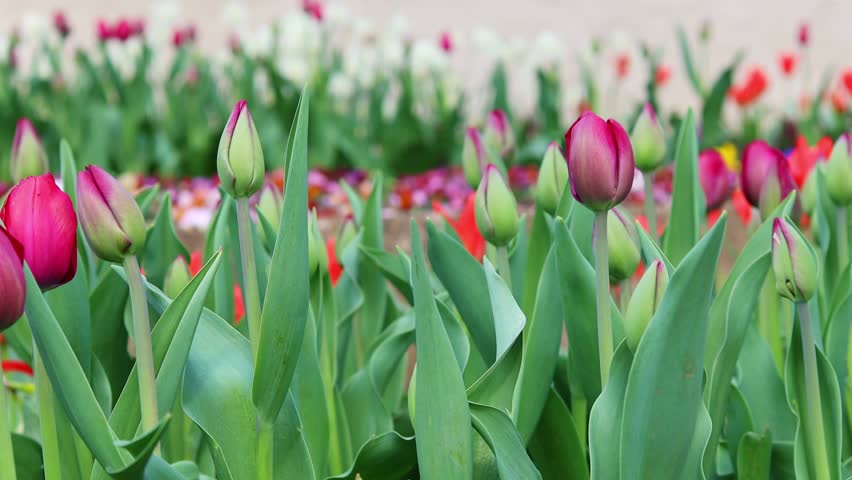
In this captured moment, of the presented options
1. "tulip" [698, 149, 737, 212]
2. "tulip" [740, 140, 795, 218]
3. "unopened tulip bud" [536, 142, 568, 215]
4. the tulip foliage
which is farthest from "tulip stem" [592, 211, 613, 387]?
"tulip" [698, 149, 737, 212]

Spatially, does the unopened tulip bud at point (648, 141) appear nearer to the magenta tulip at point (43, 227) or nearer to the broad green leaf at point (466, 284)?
the broad green leaf at point (466, 284)

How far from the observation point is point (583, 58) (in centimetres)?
451

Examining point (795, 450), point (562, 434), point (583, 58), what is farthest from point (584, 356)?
point (583, 58)

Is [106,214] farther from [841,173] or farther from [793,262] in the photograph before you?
[841,173]

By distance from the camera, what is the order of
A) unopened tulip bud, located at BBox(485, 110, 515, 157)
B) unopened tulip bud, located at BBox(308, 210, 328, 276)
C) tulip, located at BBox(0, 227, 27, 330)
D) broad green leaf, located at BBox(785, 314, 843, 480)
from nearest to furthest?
tulip, located at BBox(0, 227, 27, 330)
broad green leaf, located at BBox(785, 314, 843, 480)
unopened tulip bud, located at BBox(308, 210, 328, 276)
unopened tulip bud, located at BBox(485, 110, 515, 157)

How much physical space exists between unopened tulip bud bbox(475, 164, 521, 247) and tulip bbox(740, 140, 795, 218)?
0.93 feet

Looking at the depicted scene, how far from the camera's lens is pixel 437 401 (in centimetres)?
75

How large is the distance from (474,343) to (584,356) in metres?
0.14

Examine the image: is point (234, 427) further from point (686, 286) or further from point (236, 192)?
point (686, 286)

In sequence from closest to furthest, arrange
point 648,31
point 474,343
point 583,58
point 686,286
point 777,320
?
point 686,286 → point 474,343 → point 777,320 → point 583,58 → point 648,31

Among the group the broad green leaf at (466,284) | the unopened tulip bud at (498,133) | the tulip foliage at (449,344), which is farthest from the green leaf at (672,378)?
the unopened tulip bud at (498,133)

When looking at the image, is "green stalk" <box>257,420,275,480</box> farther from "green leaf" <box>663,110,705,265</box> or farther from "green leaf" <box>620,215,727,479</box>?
"green leaf" <box>663,110,705,265</box>

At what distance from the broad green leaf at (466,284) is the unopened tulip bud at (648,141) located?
0.76 ft

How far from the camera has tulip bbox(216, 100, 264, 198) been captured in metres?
0.78
